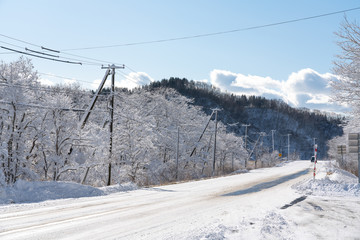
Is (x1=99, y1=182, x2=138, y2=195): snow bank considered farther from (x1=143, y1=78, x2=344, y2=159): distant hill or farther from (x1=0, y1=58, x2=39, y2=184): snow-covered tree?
(x1=143, y1=78, x2=344, y2=159): distant hill

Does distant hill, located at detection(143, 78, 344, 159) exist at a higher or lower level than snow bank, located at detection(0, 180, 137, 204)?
higher

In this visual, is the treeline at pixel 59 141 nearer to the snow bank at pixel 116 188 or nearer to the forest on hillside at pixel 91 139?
the forest on hillside at pixel 91 139

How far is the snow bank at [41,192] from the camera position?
1064cm

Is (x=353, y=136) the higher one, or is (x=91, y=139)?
(x=353, y=136)

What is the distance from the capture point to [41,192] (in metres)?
11.4

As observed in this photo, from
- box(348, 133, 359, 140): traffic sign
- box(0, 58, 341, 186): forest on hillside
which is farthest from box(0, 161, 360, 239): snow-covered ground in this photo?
box(0, 58, 341, 186): forest on hillside

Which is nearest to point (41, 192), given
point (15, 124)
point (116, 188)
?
point (116, 188)

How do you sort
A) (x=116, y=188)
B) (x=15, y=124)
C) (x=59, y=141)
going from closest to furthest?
(x=116, y=188)
(x=15, y=124)
(x=59, y=141)

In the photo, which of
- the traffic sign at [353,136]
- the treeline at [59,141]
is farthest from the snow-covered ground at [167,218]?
the treeline at [59,141]

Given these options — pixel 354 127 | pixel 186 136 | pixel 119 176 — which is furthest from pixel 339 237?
pixel 186 136

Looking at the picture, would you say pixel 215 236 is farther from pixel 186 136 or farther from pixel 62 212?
pixel 186 136

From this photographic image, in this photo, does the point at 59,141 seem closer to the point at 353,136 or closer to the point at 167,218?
the point at 167,218

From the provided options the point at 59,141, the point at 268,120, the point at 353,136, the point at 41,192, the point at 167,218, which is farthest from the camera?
the point at 268,120

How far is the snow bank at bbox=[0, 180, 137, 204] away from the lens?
10641mm
